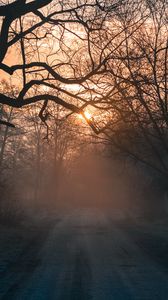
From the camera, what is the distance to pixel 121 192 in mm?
69062

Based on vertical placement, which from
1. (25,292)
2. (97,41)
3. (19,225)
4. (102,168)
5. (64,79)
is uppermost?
(102,168)

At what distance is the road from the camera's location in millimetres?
9766

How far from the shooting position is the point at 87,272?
497 inches

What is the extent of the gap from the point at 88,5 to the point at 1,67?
351cm

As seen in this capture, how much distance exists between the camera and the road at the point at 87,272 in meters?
9.77

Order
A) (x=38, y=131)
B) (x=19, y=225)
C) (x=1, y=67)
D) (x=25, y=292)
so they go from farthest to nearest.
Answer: (x=38, y=131), (x=19, y=225), (x=1, y=67), (x=25, y=292)

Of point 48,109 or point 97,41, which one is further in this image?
point 48,109

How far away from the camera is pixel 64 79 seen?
16.7m

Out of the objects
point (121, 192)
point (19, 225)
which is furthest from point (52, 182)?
point (19, 225)

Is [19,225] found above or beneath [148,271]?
above

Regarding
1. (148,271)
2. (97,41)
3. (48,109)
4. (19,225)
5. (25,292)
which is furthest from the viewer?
(19,225)

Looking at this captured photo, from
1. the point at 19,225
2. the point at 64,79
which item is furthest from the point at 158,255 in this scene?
the point at 19,225

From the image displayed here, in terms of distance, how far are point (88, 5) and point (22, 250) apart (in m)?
8.59

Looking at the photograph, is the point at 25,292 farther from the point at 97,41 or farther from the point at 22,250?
the point at 97,41
